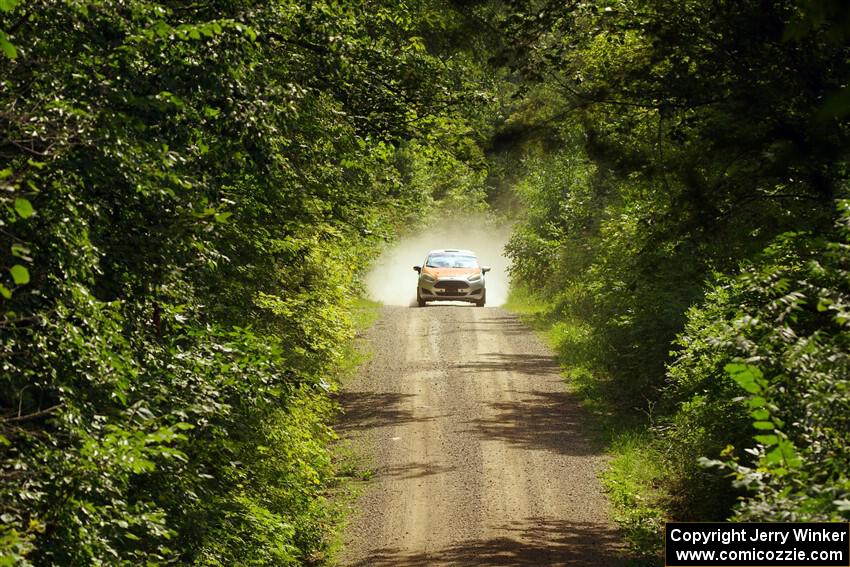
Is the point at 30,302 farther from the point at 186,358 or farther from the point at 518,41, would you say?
the point at 518,41

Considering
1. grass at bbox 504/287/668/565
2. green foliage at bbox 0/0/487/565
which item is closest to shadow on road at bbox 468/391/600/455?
grass at bbox 504/287/668/565

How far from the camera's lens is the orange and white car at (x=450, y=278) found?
35500 millimetres

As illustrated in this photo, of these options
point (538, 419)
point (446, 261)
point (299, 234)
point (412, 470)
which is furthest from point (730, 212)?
point (446, 261)

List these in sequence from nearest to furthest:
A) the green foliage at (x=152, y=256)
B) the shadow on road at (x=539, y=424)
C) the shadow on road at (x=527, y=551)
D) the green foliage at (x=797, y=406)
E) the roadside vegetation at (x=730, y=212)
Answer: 1. the green foliage at (x=797, y=406)
2. the green foliage at (x=152, y=256)
3. the roadside vegetation at (x=730, y=212)
4. the shadow on road at (x=527, y=551)
5. the shadow on road at (x=539, y=424)

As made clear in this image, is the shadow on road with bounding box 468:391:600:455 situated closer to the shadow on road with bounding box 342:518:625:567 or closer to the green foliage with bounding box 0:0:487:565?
the shadow on road with bounding box 342:518:625:567

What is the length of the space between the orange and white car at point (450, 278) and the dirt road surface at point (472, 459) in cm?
650

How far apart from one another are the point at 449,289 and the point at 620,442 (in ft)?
58.1

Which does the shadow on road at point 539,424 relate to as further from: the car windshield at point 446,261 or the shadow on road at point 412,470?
the car windshield at point 446,261

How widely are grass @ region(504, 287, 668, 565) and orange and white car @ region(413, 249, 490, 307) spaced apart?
5.44 m

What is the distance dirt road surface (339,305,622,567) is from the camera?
1360cm

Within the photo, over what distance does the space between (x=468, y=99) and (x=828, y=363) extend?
8.55 m

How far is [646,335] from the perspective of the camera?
64.1ft

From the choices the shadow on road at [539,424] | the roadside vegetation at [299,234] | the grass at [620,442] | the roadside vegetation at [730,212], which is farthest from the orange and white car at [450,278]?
the roadside vegetation at [730,212]

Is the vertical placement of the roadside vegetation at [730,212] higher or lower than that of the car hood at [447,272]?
lower
